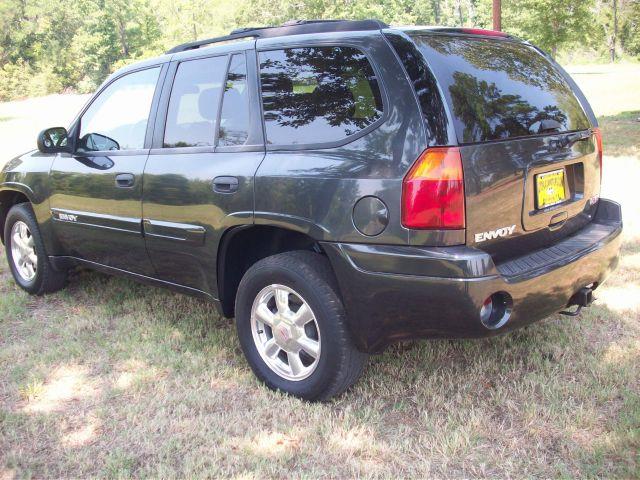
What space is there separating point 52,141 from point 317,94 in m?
2.37

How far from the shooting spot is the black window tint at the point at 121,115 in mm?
3945

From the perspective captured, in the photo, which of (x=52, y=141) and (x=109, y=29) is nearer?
(x=52, y=141)

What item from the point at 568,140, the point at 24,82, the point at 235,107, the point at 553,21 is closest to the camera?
the point at 568,140

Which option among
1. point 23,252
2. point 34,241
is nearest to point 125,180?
point 34,241

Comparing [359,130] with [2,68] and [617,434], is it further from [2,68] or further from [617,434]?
[2,68]

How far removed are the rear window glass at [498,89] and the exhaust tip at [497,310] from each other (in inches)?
27.5

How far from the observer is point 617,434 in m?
2.75

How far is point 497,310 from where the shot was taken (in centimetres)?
271

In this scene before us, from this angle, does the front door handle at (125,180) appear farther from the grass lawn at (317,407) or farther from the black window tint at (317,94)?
the black window tint at (317,94)

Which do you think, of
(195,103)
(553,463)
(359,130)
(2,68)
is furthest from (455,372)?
(2,68)

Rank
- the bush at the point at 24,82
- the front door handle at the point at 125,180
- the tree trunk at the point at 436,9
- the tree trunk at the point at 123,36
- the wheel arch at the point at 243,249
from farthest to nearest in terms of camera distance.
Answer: the tree trunk at the point at 436,9 < the tree trunk at the point at 123,36 < the bush at the point at 24,82 < the front door handle at the point at 125,180 < the wheel arch at the point at 243,249

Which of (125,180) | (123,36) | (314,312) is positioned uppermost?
(123,36)

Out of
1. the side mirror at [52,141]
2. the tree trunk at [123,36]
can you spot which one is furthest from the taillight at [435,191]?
the tree trunk at [123,36]

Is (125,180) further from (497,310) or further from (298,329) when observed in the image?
(497,310)
